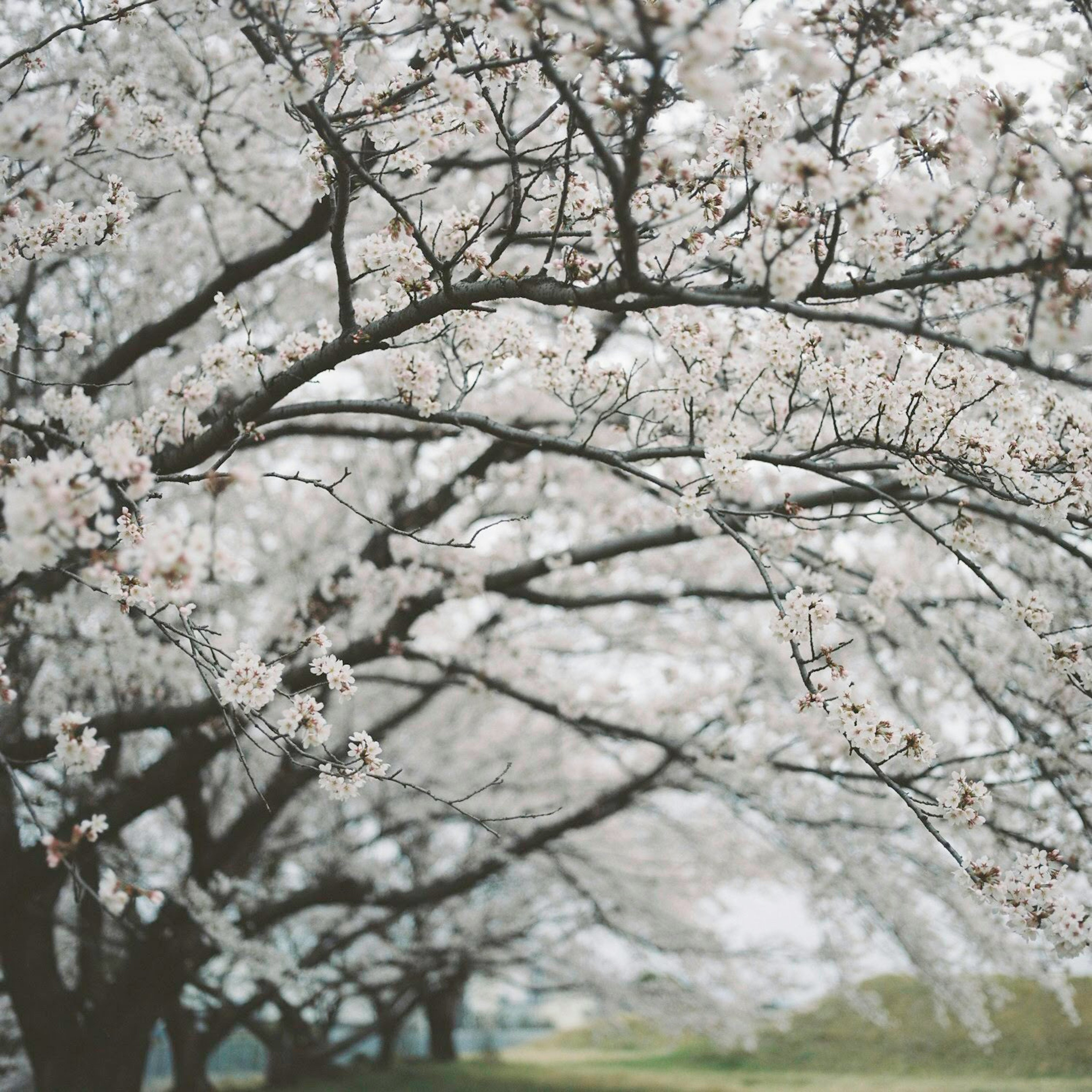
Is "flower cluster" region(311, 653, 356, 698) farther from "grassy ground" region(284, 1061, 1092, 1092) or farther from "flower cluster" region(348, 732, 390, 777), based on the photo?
"grassy ground" region(284, 1061, 1092, 1092)

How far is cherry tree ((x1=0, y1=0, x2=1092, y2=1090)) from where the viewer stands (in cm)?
219

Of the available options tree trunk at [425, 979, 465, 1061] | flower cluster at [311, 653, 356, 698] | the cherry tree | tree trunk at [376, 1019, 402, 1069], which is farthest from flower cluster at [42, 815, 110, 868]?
tree trunk at [425, 979, 465, 1061]

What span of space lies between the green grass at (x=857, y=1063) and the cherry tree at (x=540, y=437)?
2.43 m

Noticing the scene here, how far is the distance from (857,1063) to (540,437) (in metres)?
10.8

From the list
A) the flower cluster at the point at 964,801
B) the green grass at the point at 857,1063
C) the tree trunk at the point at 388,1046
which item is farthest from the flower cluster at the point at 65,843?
the tree trunk at the point at 388,1046

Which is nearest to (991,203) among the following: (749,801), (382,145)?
(382,145)

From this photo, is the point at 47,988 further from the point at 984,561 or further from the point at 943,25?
the point at 943,25

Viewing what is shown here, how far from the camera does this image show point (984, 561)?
4184mm

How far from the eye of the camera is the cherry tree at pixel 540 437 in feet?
7.18

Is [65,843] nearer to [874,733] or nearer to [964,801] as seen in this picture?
[874,733]

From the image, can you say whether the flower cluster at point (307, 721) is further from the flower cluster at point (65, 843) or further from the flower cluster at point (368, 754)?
the flower cluster at point (65, 843)

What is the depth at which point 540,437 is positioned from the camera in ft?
9.19

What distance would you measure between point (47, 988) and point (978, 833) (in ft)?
20.4

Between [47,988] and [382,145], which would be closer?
[382,145]
